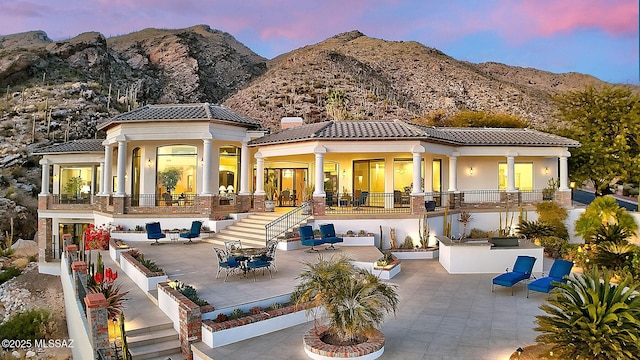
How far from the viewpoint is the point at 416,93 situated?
5975 centimetres

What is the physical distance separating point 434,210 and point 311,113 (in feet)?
117

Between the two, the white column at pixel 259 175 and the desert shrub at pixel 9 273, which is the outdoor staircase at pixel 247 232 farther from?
the desert shrub at pixel 9 273

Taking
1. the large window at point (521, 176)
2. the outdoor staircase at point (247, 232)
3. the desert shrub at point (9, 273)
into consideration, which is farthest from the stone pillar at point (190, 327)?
the large window at point (521, 176)

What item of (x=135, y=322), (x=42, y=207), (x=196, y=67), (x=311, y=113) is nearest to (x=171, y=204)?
(x=42, y=207)

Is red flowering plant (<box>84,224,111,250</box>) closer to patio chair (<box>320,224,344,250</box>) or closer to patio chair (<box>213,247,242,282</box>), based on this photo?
patio chair (<box>213,247,242,282</box>)

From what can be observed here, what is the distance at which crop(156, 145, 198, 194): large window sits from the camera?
2106 cm

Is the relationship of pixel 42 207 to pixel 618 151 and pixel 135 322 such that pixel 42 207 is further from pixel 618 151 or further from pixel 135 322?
pixel 618 151

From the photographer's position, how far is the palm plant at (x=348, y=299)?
22.3ft

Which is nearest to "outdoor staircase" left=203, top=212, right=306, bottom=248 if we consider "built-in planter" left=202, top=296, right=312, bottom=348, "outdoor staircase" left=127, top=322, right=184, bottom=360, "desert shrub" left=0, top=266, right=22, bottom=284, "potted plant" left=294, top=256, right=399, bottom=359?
"built-in planter" left=202, top=296, right=312, bottom=348

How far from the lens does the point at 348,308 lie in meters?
6.85

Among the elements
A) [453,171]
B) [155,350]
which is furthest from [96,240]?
[453,171]

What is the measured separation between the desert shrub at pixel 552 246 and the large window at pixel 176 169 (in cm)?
1644

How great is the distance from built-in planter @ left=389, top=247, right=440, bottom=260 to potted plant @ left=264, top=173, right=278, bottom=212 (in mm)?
6901

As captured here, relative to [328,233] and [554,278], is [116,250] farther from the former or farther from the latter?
[554,278]
